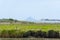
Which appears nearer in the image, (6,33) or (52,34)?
(52,34)

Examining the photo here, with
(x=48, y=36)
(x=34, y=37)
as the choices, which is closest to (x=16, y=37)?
(x=34, y=37)

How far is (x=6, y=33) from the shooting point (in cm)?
1888

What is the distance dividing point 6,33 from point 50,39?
14.4ft

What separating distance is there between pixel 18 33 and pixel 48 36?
113 inches

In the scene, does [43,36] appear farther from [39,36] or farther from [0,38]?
[0,38]

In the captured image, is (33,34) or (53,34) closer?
(53,34)

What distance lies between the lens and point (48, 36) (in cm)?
1788

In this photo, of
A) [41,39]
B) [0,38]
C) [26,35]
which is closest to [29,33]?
[26,35]

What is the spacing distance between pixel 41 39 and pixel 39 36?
0.73m

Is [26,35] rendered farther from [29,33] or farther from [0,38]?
[0,38]

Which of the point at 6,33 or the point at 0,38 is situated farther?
the point at 6,33

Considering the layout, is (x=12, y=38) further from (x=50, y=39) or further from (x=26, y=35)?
(x=50, y=39)

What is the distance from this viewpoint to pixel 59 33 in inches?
718

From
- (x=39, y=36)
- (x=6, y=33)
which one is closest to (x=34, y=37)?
(x=39, y=36)
